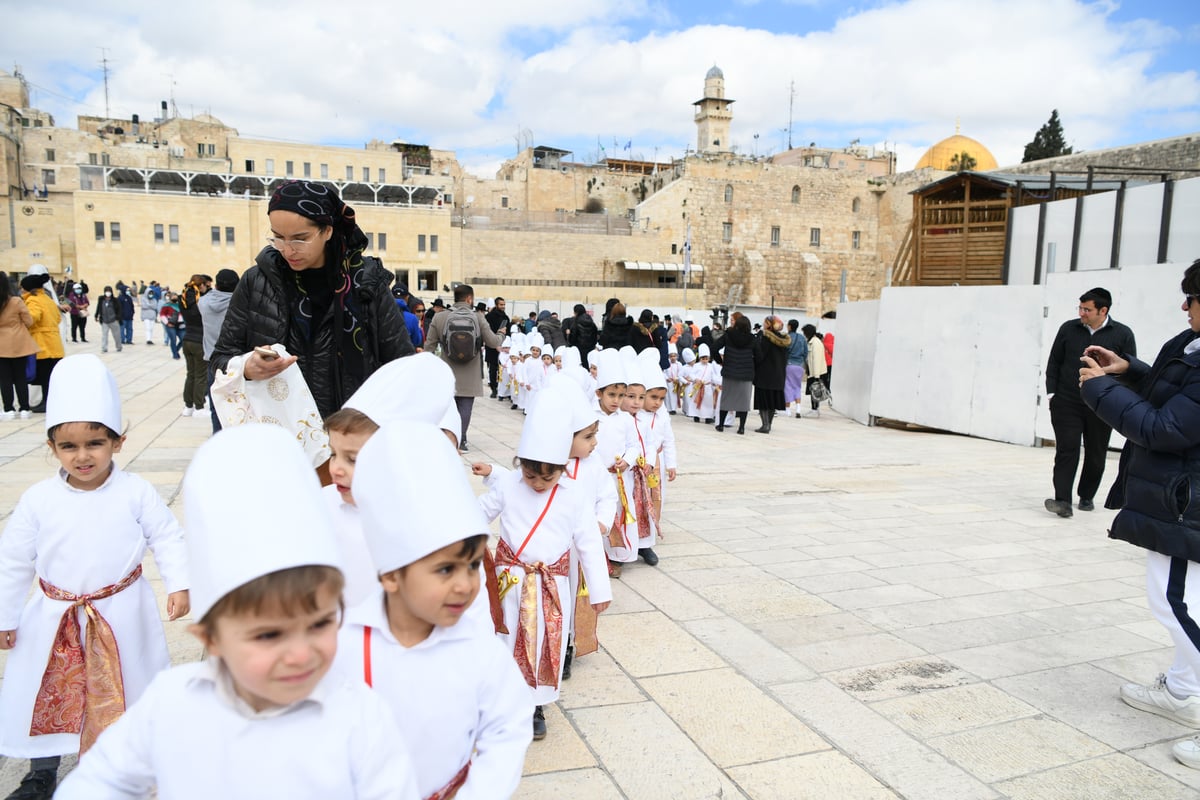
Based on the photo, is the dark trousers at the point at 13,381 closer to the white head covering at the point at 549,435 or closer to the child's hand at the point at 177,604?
the child's hand at the point at 177,604

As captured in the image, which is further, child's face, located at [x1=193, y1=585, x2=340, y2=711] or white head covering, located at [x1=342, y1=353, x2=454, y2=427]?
white head covering, located at [x1=342, y1=353, x2=454, y2=427]

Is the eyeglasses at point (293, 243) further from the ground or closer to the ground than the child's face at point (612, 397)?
further from the ground

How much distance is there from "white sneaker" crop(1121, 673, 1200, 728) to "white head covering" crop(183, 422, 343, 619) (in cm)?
344

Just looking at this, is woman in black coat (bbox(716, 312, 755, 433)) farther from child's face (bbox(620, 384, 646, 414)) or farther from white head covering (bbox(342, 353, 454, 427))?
white head covering (bbox(342, 353, 454, 427))

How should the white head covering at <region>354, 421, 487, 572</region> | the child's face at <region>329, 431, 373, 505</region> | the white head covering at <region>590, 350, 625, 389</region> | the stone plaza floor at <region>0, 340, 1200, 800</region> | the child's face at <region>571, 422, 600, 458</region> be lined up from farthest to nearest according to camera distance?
the white head covering at <region>590, 350, 625, 389</region>, the child's face at <region>571, 422, 600, 458</region>, the stone plaza floor at <region>0, 340, 1200, 800</region>, the child's face at <region>329, 431, 373, 505</region>, the white head covering at <region>354, 421, 487, 572</region>

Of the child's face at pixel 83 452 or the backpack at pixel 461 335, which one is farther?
the backpack at pixel 461 335

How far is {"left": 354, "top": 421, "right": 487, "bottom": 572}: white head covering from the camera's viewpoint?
1.65 meters

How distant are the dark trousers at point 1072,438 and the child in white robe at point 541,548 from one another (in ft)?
17.1

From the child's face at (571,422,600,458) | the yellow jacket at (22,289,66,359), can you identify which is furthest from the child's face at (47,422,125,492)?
the yellow jacket at (22,289,66,359)

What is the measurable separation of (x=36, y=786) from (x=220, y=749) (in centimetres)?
168

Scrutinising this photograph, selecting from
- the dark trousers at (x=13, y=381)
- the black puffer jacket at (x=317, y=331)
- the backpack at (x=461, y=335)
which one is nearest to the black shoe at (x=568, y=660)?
the black puffer jacket at (x=317, y=331)

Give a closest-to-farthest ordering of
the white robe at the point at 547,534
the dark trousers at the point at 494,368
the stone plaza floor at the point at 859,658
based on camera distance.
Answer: the stone plaza floor at the point at 859,658 < the white robe at the point at 547,534 < the dark trousers at the point at 494,368

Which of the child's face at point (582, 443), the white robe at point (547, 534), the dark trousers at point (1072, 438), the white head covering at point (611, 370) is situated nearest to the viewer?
the white robe at point (547, 534)

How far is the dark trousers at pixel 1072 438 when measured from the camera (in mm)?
6609
